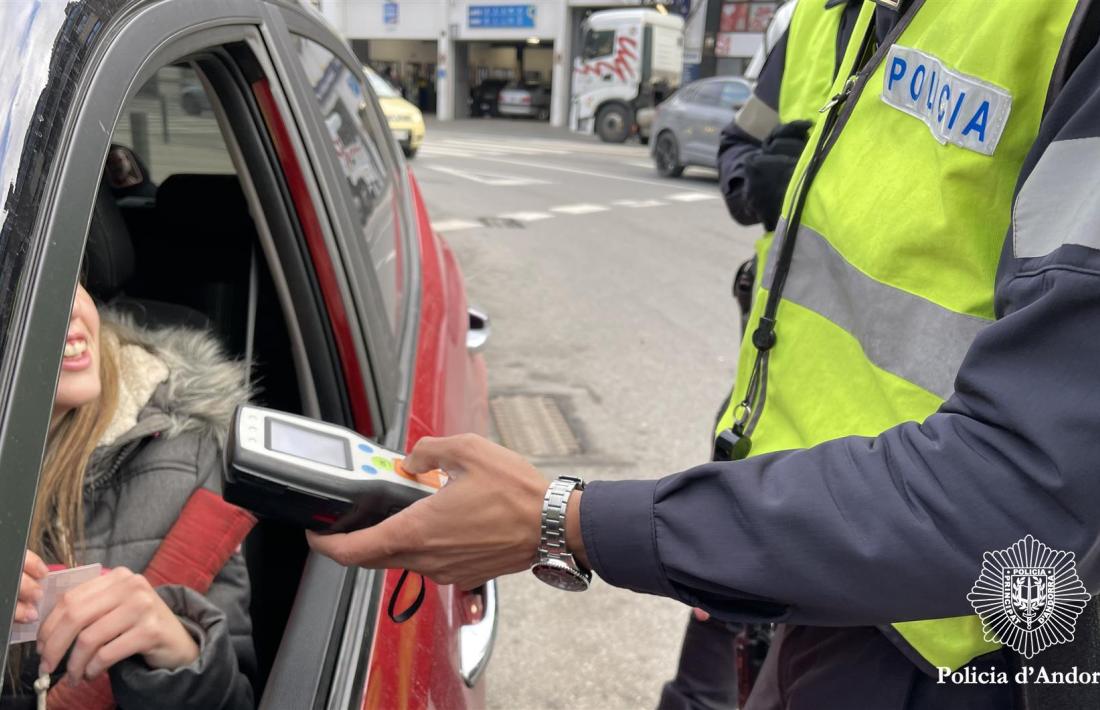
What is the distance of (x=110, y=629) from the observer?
1.03m

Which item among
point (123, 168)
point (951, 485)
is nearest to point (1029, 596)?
point (951, 485)

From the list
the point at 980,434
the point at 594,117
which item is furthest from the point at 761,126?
the point at 594,117

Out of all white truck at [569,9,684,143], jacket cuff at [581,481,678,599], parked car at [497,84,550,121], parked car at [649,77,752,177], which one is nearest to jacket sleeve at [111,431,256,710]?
jacket cuff at [581,481,678,599]

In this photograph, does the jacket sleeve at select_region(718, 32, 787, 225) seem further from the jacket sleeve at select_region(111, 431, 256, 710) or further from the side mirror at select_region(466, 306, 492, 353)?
the jacket sleeve at select_region(111, 431, 256, 710)

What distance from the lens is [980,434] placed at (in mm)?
752

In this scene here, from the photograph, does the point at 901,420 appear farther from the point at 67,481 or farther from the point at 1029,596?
the point at 67,481

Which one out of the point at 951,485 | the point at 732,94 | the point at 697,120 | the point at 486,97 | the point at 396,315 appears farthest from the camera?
the point at 486,97

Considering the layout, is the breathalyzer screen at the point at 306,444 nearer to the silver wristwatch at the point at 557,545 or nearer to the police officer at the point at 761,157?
the silver wristwatch at the point at 557,545

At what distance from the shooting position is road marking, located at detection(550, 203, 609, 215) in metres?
10.1

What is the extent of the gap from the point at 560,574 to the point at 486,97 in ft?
111

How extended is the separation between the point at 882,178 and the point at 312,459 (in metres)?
0.67

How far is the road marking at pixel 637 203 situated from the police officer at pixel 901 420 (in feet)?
32.2

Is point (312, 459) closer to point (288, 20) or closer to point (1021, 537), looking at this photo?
point (1021, 537)

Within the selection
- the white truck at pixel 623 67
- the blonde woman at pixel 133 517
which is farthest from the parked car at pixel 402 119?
the blonde woman at pixel 133 517
